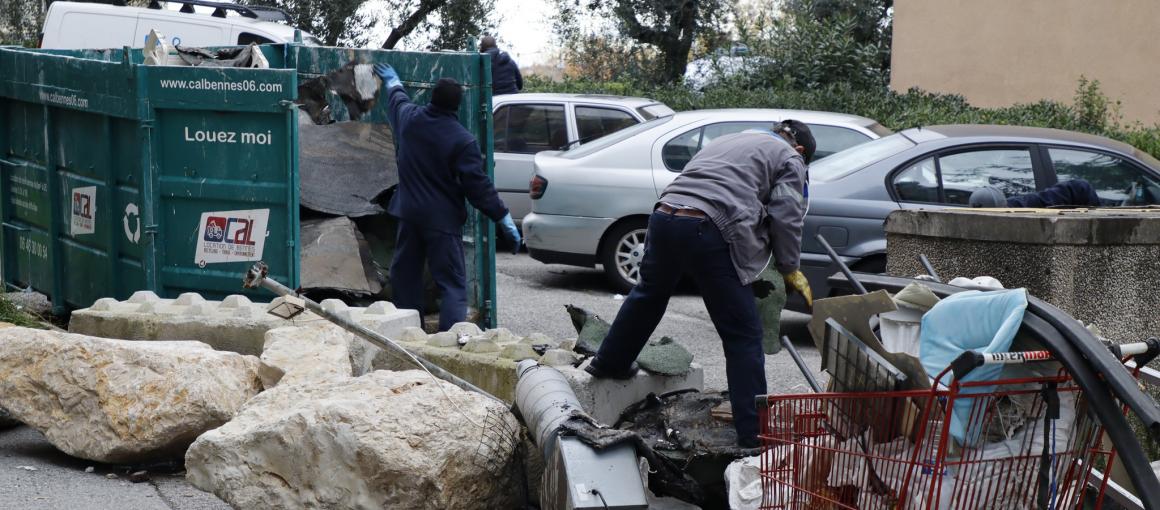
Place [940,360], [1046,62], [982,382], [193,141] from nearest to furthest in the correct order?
[982,382] < [940,360] < [193,141] < [1046,62]

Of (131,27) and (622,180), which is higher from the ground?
(131,27)

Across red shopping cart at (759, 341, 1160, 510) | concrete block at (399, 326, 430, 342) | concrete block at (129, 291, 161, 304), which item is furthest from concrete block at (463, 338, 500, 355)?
red shopping cart at (759, 341, 1160, 510)

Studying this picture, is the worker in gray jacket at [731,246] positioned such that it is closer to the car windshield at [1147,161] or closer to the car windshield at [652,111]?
the car windshield at [1147,161]

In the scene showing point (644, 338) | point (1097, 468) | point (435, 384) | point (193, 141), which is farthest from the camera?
point (193, 141)

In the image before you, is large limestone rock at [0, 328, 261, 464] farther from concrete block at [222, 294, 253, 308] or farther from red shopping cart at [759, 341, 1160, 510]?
red shopping cart at [759, 341, 1160, 510]

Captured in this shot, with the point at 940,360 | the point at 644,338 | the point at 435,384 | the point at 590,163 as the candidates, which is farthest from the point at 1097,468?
the point at 590,163

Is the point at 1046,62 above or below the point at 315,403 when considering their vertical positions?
above

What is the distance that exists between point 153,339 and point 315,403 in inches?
86.5

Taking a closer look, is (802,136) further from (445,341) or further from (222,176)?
(222,176)

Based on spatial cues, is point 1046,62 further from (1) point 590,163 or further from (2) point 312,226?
(2) point 312,226

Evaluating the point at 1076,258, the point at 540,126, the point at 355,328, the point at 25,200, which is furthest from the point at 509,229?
the point at 540,126

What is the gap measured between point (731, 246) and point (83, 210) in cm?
484

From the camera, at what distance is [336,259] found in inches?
314

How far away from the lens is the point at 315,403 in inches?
175
